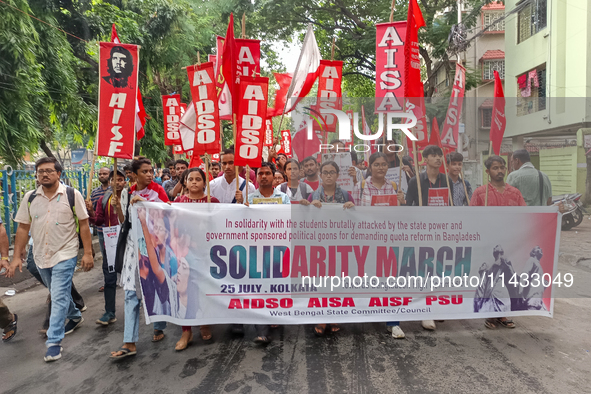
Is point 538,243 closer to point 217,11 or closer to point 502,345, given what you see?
point 502,345

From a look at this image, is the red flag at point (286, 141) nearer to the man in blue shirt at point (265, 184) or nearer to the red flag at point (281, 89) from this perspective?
the red flag at point (281, 89)

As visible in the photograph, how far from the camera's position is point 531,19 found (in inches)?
586

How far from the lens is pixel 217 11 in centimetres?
1491

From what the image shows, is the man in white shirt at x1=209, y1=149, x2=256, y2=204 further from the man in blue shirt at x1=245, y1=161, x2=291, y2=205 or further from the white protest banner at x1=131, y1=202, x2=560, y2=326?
the white protest banner at x1=131, y1=202, x2=560, y2=326

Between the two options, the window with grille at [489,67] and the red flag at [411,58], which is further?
the window with grille at [489,67]

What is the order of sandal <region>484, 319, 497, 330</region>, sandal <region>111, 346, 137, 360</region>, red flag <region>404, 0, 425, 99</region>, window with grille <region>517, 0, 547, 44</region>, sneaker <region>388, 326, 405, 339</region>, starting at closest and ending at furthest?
sandal <region>111, 346, 137, 360</region>
sneaker <region>388, 326, 405, 339</region>
sandal <region>484, 319, 497, 330</region>
red flag <region>404, 0, 425, 99</region>
window with grille <region>517, 0, 547, 44</region>

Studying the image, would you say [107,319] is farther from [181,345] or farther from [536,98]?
[536,98]

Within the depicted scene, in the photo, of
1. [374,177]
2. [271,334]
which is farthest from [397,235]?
[271,334]

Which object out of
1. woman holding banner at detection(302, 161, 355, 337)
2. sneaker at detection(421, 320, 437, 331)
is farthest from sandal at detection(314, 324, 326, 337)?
sneaker at detection(421, 320, 437, 331)

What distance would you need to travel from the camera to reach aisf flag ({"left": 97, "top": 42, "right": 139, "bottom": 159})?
414 cm

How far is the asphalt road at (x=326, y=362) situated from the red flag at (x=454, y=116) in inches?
85.3

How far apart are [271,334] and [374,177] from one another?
1.92m

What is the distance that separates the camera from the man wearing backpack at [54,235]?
3.60 m

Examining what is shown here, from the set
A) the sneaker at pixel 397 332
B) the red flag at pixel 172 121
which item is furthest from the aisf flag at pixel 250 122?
the red flag at pixel 172 121
